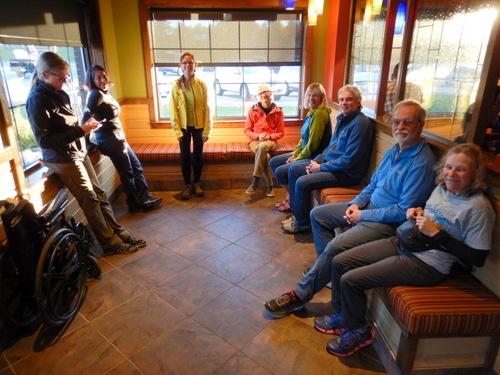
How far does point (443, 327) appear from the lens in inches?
64.1

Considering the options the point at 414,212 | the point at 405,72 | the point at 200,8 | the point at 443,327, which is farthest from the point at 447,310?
the point at 200,8

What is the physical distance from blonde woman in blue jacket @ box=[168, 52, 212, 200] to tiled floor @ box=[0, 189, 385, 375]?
994mm

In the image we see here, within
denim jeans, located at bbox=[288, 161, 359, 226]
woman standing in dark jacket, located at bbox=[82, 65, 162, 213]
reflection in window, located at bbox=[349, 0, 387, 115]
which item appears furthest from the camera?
reflection in window, located at bbox=[349, 0, 387, 115]

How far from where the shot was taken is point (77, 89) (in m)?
3.78

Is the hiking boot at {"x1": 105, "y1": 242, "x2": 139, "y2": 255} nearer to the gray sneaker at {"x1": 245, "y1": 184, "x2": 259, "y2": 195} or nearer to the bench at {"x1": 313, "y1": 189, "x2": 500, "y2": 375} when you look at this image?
the gray sneaker at {"x1": 245, "y1": 184, "x2": 259, "y2": 195}

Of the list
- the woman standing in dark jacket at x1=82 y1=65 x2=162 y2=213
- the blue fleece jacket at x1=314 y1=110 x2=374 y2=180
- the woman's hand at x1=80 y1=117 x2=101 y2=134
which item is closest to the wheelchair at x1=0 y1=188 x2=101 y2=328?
the woman's hand at x1=80 y1=117 x2=101 y2=134

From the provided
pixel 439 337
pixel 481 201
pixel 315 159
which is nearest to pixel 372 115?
pixel 315 159

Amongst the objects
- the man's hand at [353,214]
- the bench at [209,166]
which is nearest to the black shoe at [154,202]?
the bench at [209,166]

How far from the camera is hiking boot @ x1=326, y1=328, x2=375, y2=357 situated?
6.52 ft

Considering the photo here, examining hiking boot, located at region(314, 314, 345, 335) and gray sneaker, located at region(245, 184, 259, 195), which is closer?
hiking boot, located at region(314, 314, 345, 335)

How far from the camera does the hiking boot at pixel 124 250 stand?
9.95 feet

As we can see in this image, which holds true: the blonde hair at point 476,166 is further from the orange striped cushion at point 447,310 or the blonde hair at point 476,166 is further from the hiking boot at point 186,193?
the hiking boot at point 186,193

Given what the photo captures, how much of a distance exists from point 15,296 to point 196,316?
104cm

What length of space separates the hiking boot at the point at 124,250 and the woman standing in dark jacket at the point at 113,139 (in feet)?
2.69
